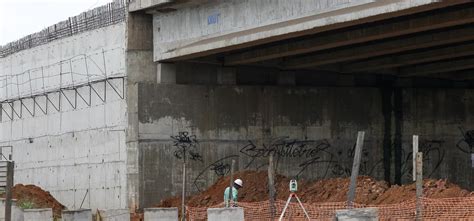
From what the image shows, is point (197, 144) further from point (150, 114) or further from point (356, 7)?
point (356, 7)

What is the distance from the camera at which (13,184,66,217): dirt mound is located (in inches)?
1364

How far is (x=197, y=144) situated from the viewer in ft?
111

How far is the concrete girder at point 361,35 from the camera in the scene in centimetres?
2655

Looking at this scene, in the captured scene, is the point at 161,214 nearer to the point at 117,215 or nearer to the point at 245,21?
the point at 117,215

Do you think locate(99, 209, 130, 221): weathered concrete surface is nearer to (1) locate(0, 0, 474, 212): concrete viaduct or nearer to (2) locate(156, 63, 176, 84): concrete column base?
(1) locate(0, 0, 474, 212): concrete viaduct

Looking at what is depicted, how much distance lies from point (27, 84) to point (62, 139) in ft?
14.7

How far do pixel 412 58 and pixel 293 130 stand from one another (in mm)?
5185

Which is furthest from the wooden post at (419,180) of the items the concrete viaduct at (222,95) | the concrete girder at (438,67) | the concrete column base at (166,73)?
the concrete girder at (438,67)

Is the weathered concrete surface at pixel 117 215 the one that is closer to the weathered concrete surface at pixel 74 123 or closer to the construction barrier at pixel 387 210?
the weathered concrete surface at pixel 74 123

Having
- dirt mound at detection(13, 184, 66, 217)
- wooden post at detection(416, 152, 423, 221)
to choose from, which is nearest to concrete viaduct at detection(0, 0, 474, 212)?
dirt mound at detection(13, 184, 66, 217)

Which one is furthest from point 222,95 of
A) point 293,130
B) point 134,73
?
point 293,130

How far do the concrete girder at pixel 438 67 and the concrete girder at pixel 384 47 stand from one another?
15.8 ft

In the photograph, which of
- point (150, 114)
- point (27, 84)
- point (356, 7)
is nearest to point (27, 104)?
point (27, 84)

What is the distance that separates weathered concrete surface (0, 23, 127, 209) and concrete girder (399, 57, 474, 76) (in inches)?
494
